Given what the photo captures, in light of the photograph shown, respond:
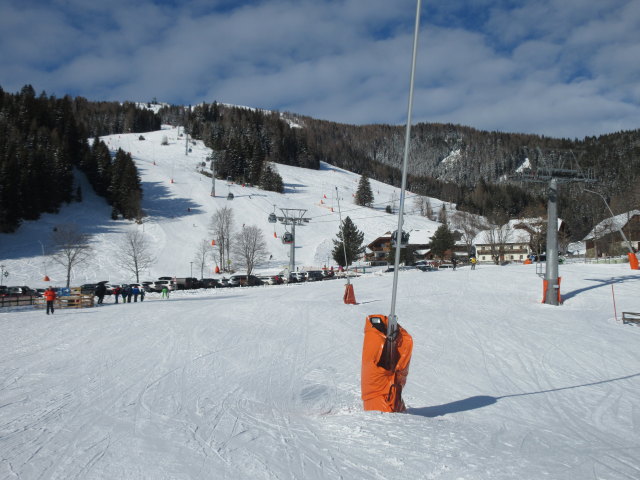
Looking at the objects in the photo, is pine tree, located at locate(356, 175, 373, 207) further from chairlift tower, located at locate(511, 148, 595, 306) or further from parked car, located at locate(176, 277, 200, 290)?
chairlift tower, located at locate(511, 148, 595, 306)

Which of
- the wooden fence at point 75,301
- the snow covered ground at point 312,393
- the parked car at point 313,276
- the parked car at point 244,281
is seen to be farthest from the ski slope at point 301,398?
the parked car at point 313,276

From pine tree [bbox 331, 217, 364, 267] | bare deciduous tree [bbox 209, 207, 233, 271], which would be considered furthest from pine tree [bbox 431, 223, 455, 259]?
bare deciduous tree [bbox 209, 207, 233, 271]

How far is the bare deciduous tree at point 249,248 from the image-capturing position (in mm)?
60500

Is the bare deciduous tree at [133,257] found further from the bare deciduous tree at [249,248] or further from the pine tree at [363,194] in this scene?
the pine tree at [363,194]

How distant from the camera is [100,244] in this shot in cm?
6038

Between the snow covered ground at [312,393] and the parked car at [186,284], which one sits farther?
the parked car at [186,284]

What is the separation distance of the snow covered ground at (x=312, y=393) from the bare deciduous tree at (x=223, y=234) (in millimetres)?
38969

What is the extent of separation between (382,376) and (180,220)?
7187 cm

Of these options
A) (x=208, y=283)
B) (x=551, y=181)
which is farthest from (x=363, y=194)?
(x=551, y=181)

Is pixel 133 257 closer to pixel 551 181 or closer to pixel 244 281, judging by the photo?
pixel 244 281

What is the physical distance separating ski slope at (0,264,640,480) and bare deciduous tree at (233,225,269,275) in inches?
1542

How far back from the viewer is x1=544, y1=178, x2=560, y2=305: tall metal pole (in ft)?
85.7

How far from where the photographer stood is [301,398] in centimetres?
917

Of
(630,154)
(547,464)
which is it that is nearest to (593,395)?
(547,464)
